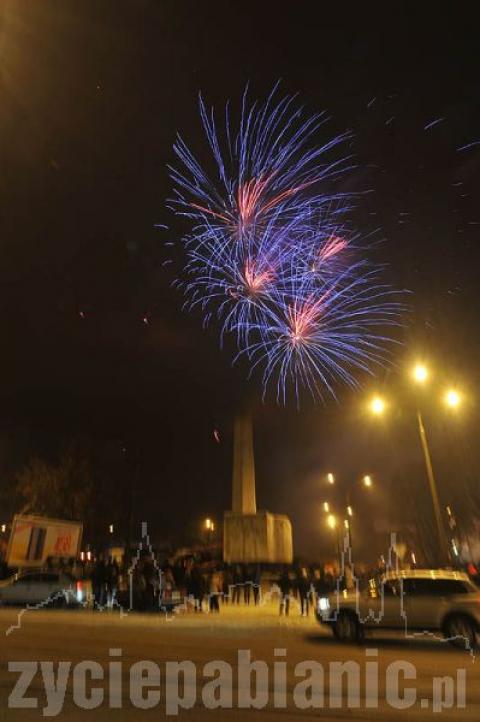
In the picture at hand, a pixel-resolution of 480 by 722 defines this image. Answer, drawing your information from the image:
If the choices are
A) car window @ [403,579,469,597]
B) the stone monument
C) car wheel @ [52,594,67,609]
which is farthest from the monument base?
car window @ [403,579,469,597]

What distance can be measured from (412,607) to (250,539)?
20498 mm

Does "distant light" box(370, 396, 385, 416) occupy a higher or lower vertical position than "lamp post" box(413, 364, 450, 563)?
higher

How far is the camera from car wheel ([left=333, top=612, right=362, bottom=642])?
41.5 ft

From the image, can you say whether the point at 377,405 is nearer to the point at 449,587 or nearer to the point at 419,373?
the point at 419,373

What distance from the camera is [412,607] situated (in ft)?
41.8

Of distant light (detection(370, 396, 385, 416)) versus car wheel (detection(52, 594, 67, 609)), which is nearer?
car wheel (detection(52, 594, 67, 609))

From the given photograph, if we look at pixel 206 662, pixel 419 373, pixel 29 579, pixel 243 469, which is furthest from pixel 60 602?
pixel 243 469

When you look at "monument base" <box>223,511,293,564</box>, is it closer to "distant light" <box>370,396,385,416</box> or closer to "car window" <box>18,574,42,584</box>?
"distant light" <box>370,396,385,416</box>

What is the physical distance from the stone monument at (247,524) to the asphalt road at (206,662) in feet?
51.3

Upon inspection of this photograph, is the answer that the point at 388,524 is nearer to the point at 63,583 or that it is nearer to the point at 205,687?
the point at 63,583

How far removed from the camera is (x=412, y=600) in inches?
505

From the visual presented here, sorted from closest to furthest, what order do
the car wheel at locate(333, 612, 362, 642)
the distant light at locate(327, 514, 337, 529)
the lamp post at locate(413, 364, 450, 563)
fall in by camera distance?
the car wheel at locate(333, 612, 362, 642), the lamp post at locate(413, 364, 450, 563), the distant light at locate(327, 514, 337, 529)

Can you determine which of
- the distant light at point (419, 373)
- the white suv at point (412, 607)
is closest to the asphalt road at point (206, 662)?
the white suv at point (412, 607)

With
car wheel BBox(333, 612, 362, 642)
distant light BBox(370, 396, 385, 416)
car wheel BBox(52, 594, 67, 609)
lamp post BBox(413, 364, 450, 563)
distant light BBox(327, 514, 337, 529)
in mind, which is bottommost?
car wheel BBox(333, 612, 362, 642)
